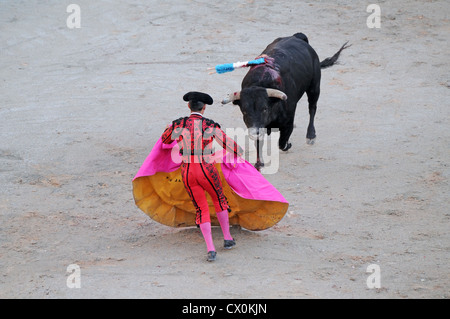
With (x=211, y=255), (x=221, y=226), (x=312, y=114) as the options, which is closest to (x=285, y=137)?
(x=312, y=114)

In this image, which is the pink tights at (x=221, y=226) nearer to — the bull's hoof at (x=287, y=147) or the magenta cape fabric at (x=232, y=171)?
the magenta cape fabric at (x=232, y=171)

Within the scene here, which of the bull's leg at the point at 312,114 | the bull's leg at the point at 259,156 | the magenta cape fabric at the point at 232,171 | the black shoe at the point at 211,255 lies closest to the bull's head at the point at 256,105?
the bull's leg at the point at 259,156

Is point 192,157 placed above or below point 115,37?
above

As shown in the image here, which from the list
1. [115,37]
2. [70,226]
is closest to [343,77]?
[115,37]

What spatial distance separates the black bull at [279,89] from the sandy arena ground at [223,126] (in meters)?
0.56

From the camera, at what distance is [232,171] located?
5.46m

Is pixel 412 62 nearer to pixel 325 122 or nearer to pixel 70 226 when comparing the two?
pixel 325 122

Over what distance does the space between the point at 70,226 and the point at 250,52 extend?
5.99 metres

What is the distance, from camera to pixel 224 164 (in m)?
5.42

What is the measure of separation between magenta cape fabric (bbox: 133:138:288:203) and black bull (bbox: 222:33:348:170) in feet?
4.74

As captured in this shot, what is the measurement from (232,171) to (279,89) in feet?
6.82

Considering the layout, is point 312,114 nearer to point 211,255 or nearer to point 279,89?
point 279,89

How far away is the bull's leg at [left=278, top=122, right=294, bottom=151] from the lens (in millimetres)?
7649

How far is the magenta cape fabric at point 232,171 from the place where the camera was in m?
5.42
